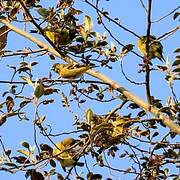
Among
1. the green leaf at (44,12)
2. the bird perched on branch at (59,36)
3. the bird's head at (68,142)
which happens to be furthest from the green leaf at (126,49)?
the bird's head at (68,142)

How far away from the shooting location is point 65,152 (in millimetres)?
2186

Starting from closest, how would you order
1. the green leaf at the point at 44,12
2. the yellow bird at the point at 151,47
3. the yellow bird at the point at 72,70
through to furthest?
the yellow bird at the point at 72,70
the yellow bird at the point at 151,47
the green leaf at the point at 44,12

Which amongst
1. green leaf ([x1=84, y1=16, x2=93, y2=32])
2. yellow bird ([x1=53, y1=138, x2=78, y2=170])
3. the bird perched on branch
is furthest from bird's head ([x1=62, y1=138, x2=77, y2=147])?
green leaf ([x1=84, y1=16, x2=93, y2=32])

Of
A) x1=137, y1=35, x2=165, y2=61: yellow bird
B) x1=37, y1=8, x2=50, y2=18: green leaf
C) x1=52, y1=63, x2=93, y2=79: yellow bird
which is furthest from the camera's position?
x1=37, y1=8, x2=50, y2=18: green leaf

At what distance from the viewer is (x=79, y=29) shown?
8.08 feet

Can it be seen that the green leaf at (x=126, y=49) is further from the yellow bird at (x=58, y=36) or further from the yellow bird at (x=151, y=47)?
the yellow bird at (x=58, y=36)

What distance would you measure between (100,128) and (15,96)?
50 centimetres

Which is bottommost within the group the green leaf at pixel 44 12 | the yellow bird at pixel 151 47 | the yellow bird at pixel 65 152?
the yellow bird at pixel 65 152

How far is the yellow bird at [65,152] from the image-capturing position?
2162 millimetres

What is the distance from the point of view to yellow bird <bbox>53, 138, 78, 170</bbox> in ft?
7.09

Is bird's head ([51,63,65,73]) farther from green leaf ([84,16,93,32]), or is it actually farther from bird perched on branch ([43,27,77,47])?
green leaf ([84,16,93,32])

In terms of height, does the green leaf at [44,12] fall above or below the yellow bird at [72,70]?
above

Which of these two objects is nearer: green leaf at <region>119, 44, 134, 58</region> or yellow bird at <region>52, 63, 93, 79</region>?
yellow bird at <region>52, 63, 93, 79</region>

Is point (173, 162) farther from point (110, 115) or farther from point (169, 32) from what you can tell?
point (169, 32)
